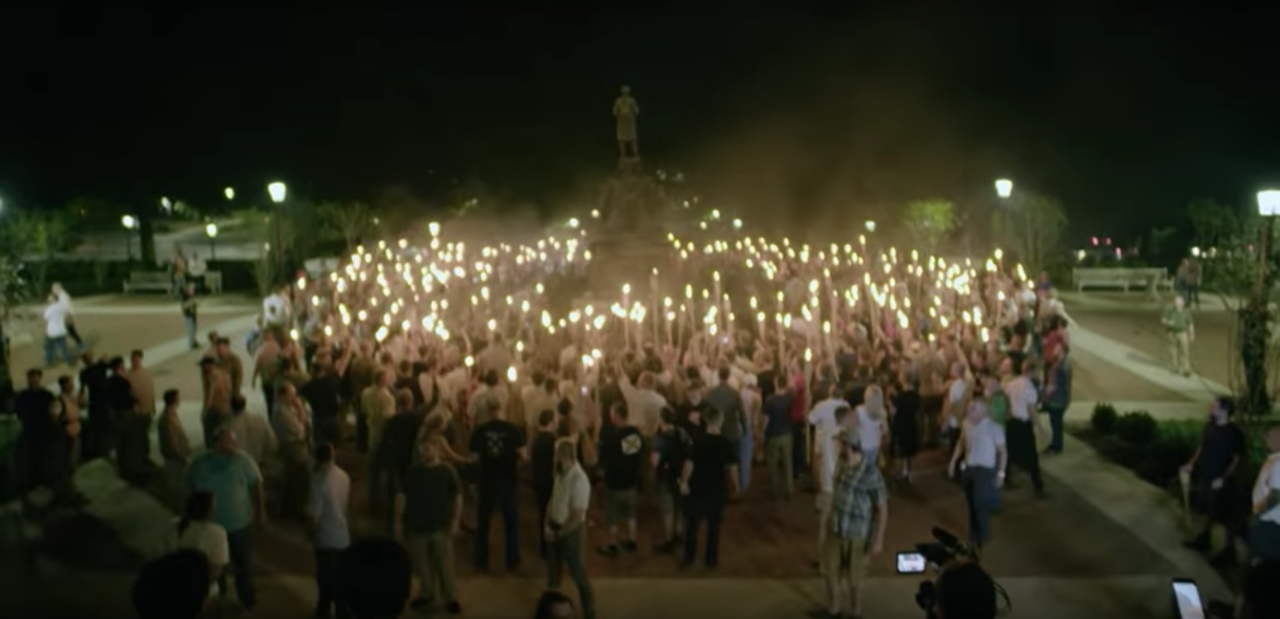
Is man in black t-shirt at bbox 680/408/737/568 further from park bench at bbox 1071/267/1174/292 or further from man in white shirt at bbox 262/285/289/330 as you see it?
park bench at bbox 1071/267/1174/292

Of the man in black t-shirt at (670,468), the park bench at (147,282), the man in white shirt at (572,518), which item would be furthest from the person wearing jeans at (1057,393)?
the park bench at (147,282)

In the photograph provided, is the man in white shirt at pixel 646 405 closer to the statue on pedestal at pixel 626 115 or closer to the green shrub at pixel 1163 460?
the green shrub at pixel 1163 460

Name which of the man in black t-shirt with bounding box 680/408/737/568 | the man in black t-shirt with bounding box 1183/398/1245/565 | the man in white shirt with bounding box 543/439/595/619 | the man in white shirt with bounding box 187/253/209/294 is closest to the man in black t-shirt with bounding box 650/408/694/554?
the man in black t-shirt with bounding box 680/408/737/568

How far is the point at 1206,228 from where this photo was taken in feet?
128

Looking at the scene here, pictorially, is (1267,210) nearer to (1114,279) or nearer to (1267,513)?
(1267,513)

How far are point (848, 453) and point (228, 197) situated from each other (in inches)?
2165

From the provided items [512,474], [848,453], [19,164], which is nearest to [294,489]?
[512,474]

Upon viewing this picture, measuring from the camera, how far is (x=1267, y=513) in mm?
9289

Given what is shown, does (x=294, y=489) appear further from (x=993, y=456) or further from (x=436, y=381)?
(x=993, y=456)

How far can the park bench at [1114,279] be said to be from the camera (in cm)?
3778

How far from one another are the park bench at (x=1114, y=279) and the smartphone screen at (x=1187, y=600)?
1281 inches

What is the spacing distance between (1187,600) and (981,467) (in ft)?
11.6

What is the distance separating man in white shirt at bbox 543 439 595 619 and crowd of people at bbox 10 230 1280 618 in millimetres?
18

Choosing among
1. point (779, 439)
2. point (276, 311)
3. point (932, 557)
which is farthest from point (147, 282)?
point (932, 557)
